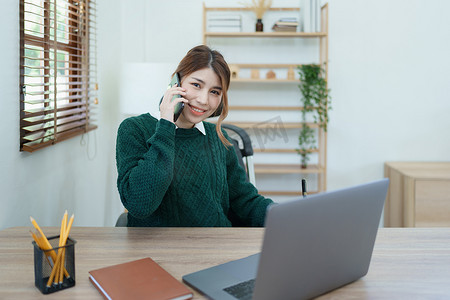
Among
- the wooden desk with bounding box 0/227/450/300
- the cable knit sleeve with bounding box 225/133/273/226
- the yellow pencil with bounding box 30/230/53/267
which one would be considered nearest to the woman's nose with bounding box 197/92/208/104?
the cable knit sleeve with bounding box 225/133/273/226

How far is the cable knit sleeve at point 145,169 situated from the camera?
1365mm

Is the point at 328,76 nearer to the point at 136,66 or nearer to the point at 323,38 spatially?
the point at 323,38

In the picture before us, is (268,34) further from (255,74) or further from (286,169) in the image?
(286,169)

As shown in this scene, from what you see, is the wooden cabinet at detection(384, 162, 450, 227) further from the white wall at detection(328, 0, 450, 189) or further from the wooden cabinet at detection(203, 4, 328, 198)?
the wooden cabinet at detection(203, 4, 328, 198)

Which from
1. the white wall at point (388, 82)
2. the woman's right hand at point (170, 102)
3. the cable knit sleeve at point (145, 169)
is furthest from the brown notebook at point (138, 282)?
the white wall at point (388, 82)

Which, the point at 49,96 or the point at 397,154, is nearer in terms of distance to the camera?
the point at 49,96

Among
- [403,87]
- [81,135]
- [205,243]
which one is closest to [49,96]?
[81,135]

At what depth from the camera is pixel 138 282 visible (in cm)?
99

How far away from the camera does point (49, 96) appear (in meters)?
2.05

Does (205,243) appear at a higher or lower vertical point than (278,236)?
lower

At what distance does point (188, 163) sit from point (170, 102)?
0.79ft

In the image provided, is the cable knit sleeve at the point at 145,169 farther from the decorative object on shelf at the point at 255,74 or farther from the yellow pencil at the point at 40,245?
the decorative object on shelf at the point at 255,74

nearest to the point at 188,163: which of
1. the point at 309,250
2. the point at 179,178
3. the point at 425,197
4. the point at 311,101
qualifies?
the point at 179,178

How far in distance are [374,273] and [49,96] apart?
1.60 m
